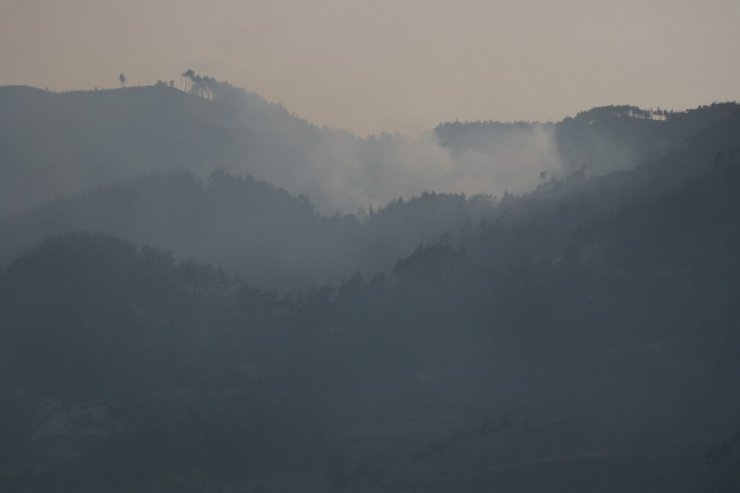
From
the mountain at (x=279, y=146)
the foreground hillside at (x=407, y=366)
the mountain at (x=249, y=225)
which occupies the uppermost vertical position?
the mountain at (x=279, y=146)

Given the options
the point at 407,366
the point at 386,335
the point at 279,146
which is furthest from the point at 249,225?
the point at 279,146

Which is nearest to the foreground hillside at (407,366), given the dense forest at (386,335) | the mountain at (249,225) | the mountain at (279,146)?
the dense forest at (386,335)

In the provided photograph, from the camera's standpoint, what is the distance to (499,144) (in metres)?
164

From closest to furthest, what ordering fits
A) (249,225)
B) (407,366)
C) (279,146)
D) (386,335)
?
(407,366)
(386,335)
(249,225)
(279,146)

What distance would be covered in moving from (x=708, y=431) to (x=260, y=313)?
3795cm

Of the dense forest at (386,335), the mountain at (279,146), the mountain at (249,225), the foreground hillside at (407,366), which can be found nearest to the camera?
the foreground hillside at (407,366)

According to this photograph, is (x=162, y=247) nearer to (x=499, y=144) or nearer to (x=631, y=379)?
(x=631, y=379)

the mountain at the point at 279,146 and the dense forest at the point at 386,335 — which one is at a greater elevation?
the mountain at the point at 279,146

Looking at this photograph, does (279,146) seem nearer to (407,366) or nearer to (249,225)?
(249,225)

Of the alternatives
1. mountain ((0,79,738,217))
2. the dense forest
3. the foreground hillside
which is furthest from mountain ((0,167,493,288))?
mountain ((0,79,738,217))

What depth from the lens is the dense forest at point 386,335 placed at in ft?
243

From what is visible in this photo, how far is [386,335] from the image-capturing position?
93750 millimetres

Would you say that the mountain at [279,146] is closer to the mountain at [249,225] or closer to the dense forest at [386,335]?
the dense forest at [386,335]

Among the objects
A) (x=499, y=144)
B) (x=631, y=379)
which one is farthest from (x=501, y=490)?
(x=499, y=144)
